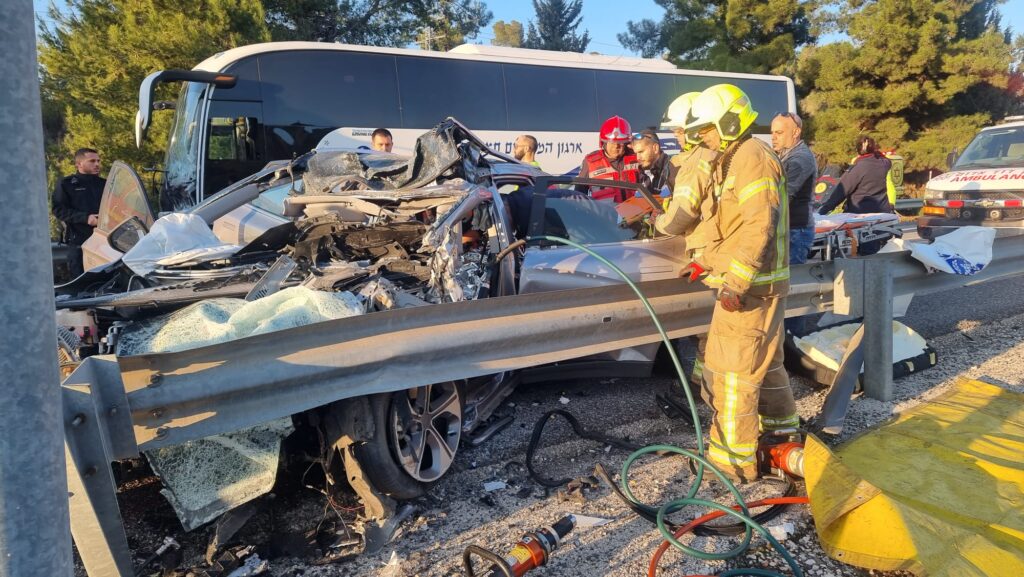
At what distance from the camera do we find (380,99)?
32.2 ft

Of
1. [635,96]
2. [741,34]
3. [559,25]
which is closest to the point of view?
[635,96]

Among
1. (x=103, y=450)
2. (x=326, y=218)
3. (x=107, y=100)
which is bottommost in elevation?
(x=103, y=450)

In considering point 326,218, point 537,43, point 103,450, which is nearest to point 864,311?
point 326,218

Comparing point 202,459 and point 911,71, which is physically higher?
point 911,71

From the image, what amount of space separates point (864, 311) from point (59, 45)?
1495 centimetres

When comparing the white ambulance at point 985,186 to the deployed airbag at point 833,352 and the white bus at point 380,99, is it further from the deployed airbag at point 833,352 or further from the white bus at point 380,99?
the deployed airbag at point 833,352

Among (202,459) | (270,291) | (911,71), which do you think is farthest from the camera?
(911,71)

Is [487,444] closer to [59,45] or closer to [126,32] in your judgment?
[126,32]

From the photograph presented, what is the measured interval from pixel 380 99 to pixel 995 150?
33.6 feet

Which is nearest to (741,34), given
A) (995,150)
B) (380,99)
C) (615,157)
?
(995,150)

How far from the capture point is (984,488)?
2.57 metres

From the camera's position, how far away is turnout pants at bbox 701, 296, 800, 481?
290 centimetres

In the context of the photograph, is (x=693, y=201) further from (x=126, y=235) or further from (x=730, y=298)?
(x=126, y=235)

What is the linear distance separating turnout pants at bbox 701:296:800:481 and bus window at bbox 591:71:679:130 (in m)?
9.65
